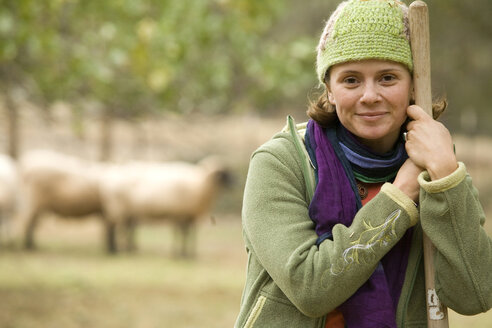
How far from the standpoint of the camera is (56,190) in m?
13.9

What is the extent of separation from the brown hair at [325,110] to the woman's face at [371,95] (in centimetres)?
7

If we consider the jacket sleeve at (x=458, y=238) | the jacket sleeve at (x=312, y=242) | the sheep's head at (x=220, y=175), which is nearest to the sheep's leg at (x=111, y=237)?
the sheep's head at (x=220, y=175)

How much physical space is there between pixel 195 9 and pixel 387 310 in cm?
491

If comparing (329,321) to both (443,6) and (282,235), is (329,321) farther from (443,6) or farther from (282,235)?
(443,6)

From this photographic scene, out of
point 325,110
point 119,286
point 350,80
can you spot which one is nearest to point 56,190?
point 119,286

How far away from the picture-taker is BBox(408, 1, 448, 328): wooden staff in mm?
1976

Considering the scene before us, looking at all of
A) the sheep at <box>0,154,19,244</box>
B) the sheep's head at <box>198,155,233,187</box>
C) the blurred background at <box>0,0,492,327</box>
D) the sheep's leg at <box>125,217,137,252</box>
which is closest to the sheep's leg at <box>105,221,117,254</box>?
the blurred background at <box>0,0,492,327</box>

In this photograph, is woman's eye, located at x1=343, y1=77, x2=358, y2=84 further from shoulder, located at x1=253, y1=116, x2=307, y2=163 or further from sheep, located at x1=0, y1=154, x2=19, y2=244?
sheep, located at x1=0, y1=154, x2=19, y2=244

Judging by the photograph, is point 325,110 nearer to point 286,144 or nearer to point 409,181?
point 286,144

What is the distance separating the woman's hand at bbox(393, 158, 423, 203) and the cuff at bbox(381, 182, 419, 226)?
0.02 metres

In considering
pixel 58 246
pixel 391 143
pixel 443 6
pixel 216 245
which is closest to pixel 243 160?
pixel 216 245

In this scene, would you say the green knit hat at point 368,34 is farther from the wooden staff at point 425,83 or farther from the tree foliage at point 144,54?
the tree foliage at point 144,54

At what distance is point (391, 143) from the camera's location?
210 centimetres

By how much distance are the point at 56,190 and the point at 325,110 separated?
12378 mm
